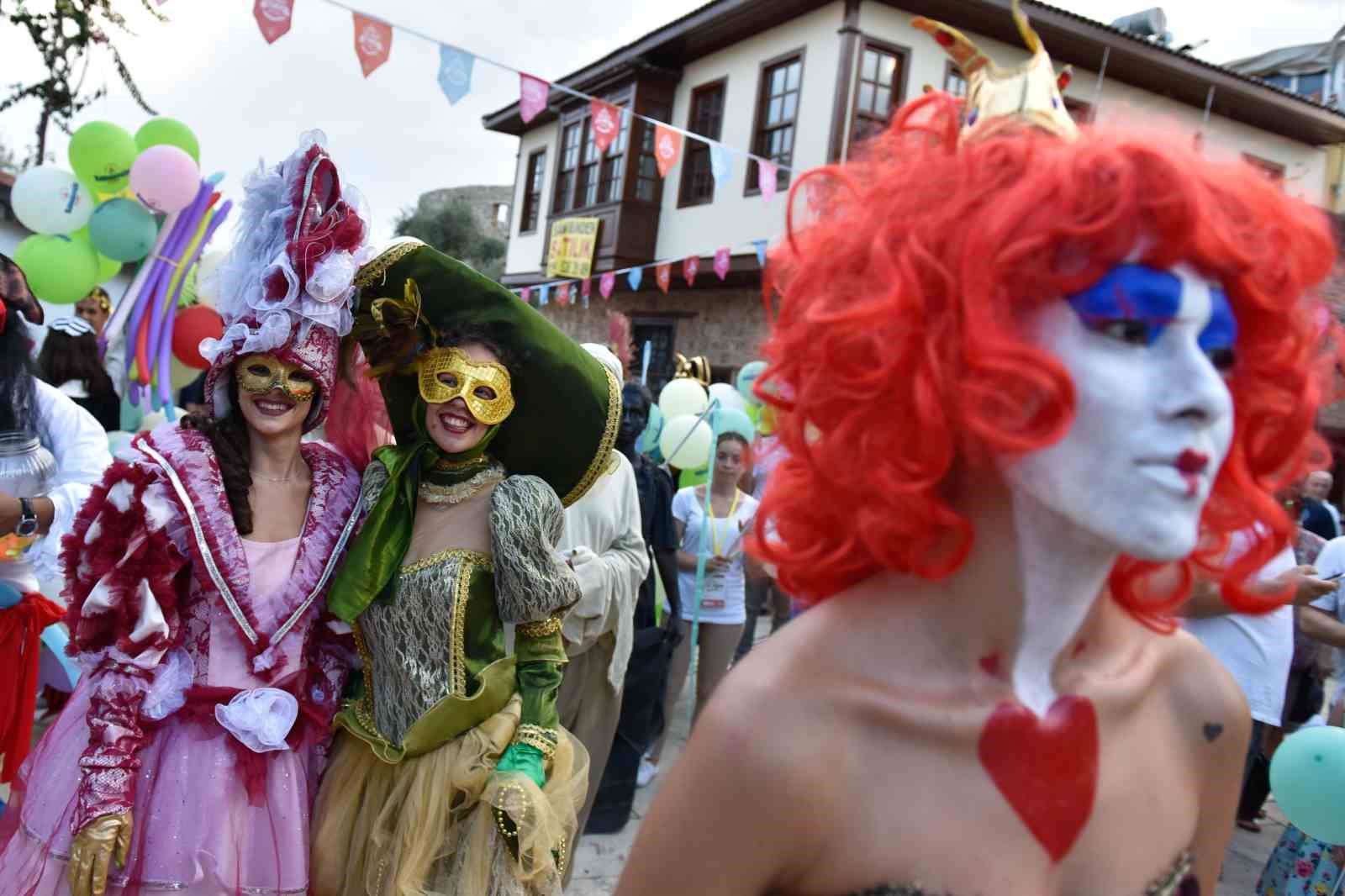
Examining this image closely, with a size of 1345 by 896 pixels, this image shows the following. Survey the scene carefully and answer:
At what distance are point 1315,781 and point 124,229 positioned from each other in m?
4.94

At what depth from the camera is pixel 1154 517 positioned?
106cm

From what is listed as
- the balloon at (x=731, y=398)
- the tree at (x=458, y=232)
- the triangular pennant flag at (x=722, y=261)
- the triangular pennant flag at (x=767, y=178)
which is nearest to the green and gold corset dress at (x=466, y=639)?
the balloon at (x=731, y=398)

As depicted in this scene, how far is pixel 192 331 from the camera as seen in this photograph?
4090 mm

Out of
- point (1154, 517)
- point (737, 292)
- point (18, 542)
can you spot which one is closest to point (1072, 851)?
point (1154, 517)

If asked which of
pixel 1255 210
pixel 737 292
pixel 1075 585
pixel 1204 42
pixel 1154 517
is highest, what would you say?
pixel 1204 42

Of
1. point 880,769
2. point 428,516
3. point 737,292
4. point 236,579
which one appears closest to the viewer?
point 880,769

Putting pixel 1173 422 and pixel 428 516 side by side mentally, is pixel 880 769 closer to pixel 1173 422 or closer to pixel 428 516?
pixel 1173 422

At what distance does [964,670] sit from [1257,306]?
0.55 m

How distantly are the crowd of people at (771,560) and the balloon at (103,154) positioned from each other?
1488mm

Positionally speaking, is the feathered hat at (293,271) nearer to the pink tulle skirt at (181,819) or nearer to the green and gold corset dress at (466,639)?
the green and gold corset dress at (466,639)

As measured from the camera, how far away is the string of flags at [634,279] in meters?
11.8

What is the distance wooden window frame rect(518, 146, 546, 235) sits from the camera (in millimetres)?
18719

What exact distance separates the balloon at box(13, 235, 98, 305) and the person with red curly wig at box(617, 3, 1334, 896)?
4.46 metres

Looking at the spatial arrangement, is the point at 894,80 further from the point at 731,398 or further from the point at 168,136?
the point at 168,136
